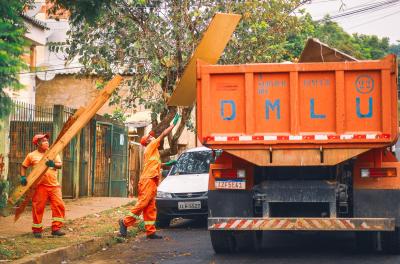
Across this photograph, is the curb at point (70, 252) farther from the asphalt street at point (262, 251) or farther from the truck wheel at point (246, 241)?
the truck wheel at point (246, 241)

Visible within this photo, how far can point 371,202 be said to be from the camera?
8836 mm

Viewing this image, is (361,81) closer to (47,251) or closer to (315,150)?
(315,150)

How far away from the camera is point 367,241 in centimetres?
973

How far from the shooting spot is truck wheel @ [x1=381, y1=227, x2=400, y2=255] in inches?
356

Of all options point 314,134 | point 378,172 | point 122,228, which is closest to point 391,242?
point 378,172

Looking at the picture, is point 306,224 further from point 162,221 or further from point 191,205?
point 162,221

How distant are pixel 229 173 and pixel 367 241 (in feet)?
7.19

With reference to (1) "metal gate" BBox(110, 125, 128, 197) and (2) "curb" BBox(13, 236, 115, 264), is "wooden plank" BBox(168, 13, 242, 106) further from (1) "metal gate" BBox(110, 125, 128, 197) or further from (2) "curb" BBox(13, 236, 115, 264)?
(1) "metal gate" BBox(110, 125, 128, 197)

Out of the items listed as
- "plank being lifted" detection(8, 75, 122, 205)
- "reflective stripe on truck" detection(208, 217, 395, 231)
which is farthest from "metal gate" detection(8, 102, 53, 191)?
"reflective stripe on truck" detection(208, 217, 395, 231)

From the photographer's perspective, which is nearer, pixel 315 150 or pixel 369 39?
pixel 315 150

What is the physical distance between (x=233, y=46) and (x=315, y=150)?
9.69m

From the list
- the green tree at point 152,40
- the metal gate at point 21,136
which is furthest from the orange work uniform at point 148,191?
the green tree at point 152,40

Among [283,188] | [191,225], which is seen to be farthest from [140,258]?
[191,225]

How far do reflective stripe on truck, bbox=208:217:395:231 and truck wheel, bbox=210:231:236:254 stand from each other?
0.63m
